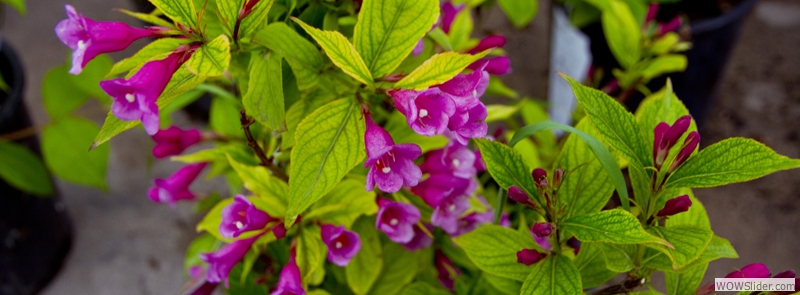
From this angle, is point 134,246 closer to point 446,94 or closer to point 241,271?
point 241,271

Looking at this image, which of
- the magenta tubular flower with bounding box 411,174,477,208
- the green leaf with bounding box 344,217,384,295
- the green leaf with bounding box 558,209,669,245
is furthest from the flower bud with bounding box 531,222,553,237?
the green leaf with bounding box 344,217,384,295

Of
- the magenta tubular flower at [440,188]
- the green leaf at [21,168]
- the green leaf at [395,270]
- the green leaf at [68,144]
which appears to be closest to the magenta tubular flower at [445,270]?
the green leaf at [395,270]

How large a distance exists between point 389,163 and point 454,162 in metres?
0.15

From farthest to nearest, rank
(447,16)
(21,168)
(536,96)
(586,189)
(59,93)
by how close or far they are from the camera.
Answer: (536,96) → (21,168) → (59,93) → (447,16) → (586,189)

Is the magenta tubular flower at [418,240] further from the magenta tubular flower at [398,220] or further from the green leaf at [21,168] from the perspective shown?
the green leaf at [21,168]

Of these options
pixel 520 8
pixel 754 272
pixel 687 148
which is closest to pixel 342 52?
pixel 687 148

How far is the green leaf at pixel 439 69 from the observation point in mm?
482

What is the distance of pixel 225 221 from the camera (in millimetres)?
575

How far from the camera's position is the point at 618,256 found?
54 centimetres

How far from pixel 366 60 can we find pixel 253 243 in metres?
0.22

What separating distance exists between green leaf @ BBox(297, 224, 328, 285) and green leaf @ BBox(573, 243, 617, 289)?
242 mm

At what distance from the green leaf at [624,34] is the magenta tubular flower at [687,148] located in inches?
22.4

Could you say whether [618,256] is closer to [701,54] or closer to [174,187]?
[174,187]

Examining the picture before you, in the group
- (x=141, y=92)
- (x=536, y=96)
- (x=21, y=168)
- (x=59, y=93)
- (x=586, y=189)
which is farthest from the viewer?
(x=536, y=96)
